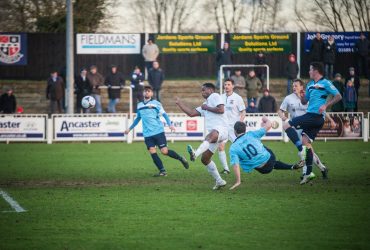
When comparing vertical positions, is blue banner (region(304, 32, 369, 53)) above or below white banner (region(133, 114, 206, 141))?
above

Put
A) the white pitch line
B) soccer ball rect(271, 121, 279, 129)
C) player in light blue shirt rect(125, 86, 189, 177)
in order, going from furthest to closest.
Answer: soccer ball rect(271, 121, 279, 129) → player in light blue shirt rect(125, 86, 189, 177) → the white pitch line

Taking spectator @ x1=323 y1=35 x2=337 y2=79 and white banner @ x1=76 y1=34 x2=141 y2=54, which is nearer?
spectator @ x1=323 y1=35 x2=337 y2=79

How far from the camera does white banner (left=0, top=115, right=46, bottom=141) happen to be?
92.7 ft

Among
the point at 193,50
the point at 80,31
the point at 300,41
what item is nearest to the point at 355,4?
the point at 300,41

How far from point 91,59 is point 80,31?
13.2ft

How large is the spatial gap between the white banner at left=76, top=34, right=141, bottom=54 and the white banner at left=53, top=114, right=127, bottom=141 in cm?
914

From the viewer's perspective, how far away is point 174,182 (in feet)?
50.7

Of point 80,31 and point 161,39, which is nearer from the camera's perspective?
point 161,39

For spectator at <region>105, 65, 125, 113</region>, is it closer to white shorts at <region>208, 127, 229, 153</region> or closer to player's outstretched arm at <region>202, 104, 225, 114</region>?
white shorts at <region>208, 127, 229, 153</region>

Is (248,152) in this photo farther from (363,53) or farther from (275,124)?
(363,53)

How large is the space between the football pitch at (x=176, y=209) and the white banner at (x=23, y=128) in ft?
29.0

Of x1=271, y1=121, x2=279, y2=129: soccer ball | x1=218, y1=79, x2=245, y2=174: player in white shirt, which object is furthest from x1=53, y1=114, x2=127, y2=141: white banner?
x1=218, y1=79, x2=245, y2=174: player in white shirt

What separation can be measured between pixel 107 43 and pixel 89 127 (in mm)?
9552

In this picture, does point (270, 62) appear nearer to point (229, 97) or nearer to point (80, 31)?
point (80, 31)
